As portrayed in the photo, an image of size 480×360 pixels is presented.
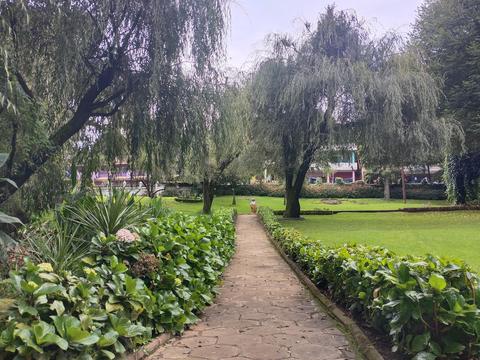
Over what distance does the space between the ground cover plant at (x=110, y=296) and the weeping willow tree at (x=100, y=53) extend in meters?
2.83

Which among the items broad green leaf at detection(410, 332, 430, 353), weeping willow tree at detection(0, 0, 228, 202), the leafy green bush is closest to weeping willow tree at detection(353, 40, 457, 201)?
weeping willow tree at detection(0, 0, 228, 202)

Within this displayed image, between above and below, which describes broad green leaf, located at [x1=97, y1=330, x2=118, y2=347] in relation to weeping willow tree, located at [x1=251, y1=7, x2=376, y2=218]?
below

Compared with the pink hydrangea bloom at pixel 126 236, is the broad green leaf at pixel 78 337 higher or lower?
lower

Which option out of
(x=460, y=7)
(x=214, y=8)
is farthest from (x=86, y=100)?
(x=460, y=7)

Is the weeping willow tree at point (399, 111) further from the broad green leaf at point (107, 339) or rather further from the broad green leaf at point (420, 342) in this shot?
the broad green leaf at point (107, 339)

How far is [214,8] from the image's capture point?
6840 millimetres

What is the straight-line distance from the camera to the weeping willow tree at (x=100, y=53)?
19.9 feet

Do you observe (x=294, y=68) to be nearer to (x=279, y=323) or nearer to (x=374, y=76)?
(x=374, y=76)

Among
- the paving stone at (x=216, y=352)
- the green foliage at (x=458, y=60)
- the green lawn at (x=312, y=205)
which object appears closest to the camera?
the paving stone at (x=216, y=352)

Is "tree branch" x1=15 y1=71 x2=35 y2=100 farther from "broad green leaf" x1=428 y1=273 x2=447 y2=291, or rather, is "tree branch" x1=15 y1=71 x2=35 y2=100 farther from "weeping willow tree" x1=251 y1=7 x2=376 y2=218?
"weeping willow tree" x1=251 y1=7 x2=376 y2=218

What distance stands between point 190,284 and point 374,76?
12.5 metres

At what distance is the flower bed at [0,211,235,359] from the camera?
2.44m

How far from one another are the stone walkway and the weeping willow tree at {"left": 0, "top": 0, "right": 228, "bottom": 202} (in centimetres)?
308

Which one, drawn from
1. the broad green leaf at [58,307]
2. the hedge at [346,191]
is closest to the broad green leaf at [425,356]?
the broad green leaf at [58,307]
